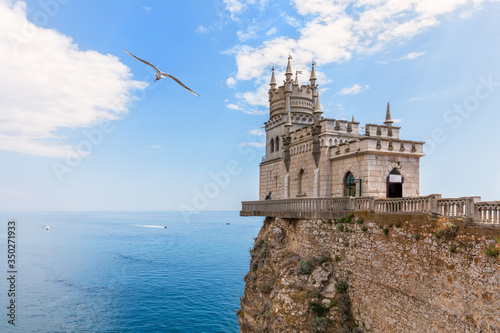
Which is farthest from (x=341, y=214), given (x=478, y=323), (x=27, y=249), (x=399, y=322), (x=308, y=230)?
(x=27, y=249)

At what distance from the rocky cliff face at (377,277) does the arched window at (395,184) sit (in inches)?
174

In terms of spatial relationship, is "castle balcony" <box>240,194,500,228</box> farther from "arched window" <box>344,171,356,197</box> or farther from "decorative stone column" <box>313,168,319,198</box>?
"arched window" <box>344,171,356,197</box>

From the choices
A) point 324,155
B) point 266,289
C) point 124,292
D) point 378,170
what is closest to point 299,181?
point 324,155

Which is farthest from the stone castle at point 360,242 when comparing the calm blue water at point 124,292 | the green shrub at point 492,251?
the calm blue water at point 124,292

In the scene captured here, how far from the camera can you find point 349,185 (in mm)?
23094

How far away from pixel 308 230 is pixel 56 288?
41466 mm

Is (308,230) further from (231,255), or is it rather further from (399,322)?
(231,255)

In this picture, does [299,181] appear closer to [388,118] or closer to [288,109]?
[288,109]

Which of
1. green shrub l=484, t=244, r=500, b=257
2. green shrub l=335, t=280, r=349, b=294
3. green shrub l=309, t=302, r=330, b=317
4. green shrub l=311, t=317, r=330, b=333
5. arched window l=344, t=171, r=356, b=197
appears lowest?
green shrub l=311, t=317, r=330, b=333

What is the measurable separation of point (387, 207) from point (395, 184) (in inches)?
230

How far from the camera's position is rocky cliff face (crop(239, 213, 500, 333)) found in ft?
38.5

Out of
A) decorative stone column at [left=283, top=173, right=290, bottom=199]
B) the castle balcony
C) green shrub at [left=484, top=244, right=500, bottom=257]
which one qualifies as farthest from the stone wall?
green shrub at [left=484, top=244, right=500, bottom=257]

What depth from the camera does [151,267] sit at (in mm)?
64062

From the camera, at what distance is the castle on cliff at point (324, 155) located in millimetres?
21375
